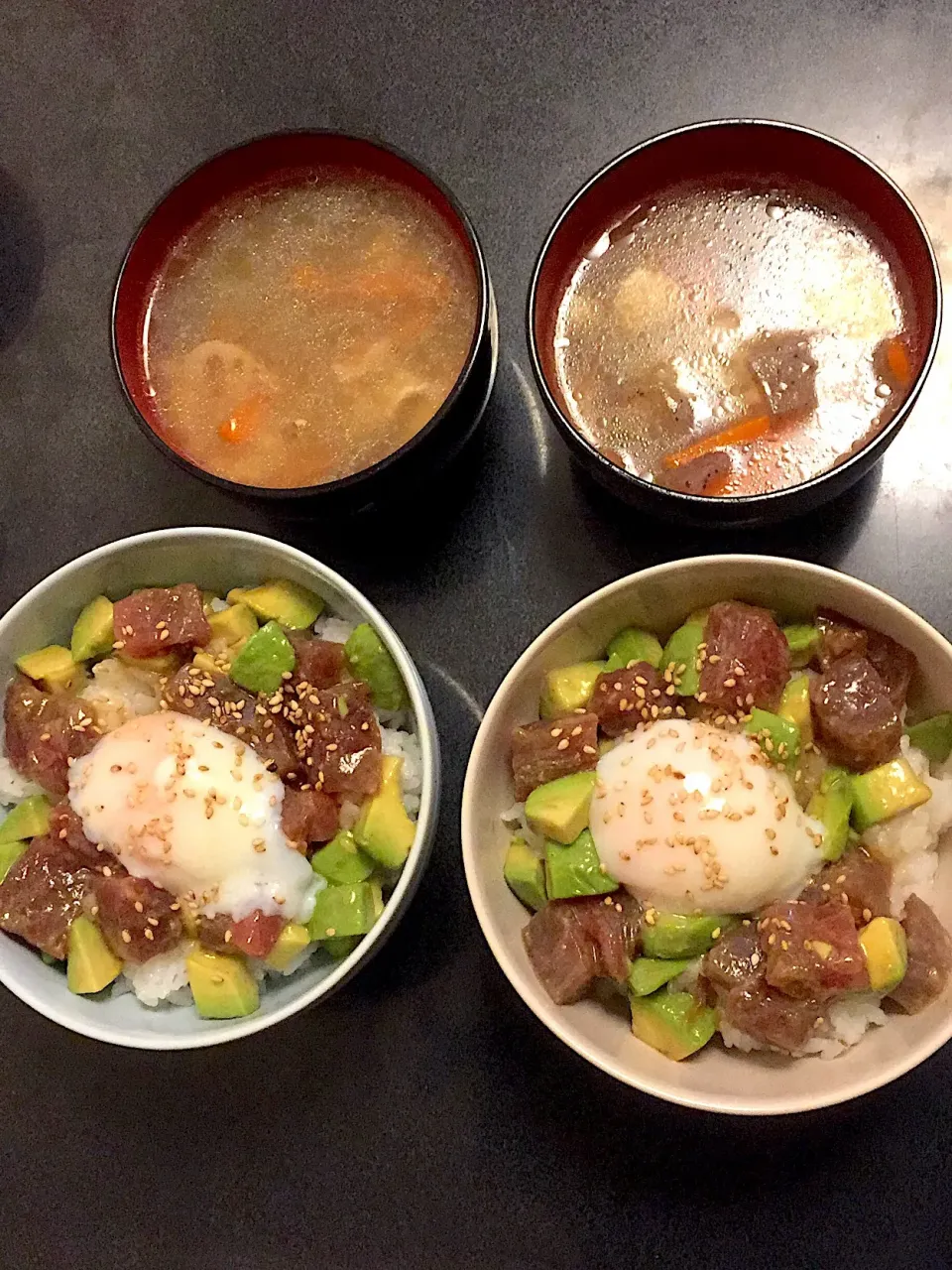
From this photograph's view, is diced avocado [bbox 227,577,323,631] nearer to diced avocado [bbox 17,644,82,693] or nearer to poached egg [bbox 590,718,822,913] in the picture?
diced avocado [bbox 17,644,82,693]

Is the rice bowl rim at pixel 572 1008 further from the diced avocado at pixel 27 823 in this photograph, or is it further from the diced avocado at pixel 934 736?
the diced avocado at pixel 27 823

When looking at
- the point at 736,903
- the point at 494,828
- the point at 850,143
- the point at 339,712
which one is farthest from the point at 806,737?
the point at 850,143

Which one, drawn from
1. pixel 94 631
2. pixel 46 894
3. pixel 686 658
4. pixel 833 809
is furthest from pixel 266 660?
pixel 833 809

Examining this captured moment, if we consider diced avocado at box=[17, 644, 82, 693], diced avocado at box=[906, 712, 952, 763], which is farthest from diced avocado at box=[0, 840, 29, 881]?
diced avocado at box=[906, 712, 952, 763]

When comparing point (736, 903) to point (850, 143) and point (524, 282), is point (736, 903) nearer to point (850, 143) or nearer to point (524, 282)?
point (524, 282)

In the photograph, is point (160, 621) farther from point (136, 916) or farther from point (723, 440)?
point (723, 440)

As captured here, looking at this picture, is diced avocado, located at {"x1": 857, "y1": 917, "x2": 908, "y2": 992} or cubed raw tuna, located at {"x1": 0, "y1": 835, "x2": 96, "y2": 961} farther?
cubed raw tuna, located at {"x1": 0, "y1": 835, "x2": 96, "y2": 961}
